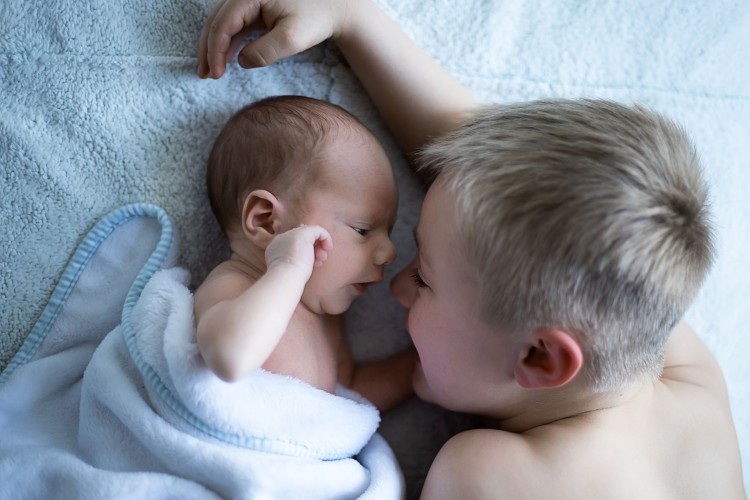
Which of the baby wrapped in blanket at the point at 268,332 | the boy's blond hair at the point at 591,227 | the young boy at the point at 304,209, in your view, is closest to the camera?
the boy's blond hair at the point at 591,227

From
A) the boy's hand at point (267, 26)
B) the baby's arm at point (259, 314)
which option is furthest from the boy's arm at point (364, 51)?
the baby's arm at point (259, 314)

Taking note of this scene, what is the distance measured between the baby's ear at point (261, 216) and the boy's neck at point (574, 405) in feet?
1.53

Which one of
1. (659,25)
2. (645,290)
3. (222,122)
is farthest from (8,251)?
(659,25)

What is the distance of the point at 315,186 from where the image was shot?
1.12 metres

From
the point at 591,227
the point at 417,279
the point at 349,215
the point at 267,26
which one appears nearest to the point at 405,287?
the point at 417,279

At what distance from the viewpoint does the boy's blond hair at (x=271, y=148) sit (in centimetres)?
113

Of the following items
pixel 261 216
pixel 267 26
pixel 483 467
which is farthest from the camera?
pixel 267 26

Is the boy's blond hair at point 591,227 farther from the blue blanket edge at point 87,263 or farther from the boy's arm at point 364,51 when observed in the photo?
the blue blanket edge at point 87,263

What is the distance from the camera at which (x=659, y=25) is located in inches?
57.9

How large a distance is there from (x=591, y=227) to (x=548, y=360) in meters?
0.19

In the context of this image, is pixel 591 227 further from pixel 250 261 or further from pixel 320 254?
pixel 250 261

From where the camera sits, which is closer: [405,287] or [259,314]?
[259,314]

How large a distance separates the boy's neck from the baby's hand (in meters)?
0.38

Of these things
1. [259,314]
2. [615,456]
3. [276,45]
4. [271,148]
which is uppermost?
[276,45]
